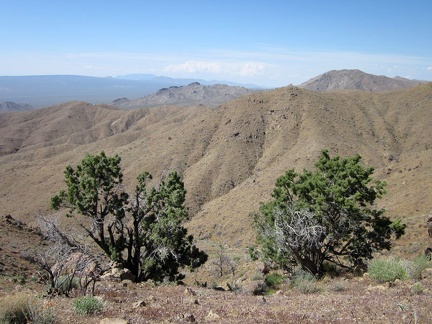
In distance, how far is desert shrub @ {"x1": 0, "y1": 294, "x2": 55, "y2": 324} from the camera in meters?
6.75

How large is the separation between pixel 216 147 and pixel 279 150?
38.1ft

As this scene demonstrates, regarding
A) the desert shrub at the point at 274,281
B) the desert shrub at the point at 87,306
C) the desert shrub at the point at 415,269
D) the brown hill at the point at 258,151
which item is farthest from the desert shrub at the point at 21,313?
the brown hill at the point at 258,151

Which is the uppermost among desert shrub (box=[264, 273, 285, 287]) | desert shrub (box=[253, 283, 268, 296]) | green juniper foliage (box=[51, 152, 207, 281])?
green juniper foliage (box=[51, 152, 207, 281])

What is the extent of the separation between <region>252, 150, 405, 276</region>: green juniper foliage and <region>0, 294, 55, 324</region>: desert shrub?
9.19 metres

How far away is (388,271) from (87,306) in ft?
30.1

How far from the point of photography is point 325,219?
49.7ft

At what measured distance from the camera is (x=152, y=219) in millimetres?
17391

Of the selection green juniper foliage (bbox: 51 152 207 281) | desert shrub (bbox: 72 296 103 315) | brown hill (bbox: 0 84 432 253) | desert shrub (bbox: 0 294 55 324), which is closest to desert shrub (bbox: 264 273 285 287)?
green juniper foliage (bbox: 51 152 207 281)

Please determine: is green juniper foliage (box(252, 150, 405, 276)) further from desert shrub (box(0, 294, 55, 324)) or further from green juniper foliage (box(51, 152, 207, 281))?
desert shrub (box(0, 294, 55, 324))

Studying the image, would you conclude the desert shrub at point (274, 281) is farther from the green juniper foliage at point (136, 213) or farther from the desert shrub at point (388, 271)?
the desert shrub at point (388, 271)

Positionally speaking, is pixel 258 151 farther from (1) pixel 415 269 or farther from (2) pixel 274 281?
(1) pixel 415 269

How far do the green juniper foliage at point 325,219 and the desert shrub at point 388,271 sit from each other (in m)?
2.54

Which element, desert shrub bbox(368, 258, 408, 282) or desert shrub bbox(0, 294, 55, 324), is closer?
desert shrub bbox(0, 294, 55, 324)

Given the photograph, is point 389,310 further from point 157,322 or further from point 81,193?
point 81,193
